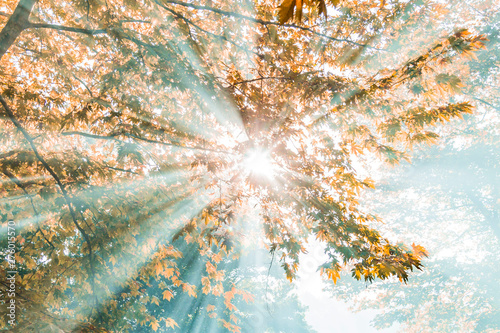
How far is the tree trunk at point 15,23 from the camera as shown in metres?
3.70

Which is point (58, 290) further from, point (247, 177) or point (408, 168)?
point (408, 168)

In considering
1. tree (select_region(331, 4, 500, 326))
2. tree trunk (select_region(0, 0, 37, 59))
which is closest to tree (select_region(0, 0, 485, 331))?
tree trunk (select_region(0, 0, 37, 59))

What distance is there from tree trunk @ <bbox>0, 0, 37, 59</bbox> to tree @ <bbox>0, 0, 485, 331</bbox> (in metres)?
0.02

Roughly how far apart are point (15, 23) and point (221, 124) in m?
3.48

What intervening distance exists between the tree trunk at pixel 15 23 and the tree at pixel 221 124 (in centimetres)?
2

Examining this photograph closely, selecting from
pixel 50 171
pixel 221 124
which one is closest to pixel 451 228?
pixel 221 124

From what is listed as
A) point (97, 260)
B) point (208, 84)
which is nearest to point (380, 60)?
point (208, 84)

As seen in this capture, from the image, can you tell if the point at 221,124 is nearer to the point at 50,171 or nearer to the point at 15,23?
the point at 50,171

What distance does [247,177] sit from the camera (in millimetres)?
4504

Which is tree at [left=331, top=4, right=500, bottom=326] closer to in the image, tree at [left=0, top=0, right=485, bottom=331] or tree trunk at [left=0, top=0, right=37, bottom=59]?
tree at [left=0, top=0, right=485, bottom=331]

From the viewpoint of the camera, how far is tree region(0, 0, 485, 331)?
11.9 feet

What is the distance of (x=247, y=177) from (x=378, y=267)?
2.46 metres

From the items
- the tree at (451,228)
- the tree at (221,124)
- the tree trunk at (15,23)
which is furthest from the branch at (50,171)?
the tree at (451,228)

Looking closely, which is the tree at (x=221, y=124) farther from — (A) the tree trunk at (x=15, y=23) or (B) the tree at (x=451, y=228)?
(B) the tree at (x=451, y=228)
